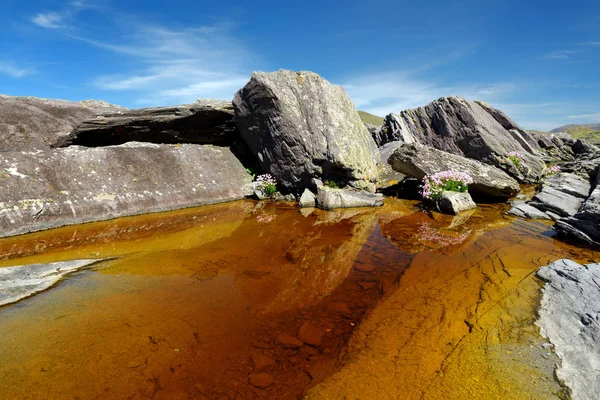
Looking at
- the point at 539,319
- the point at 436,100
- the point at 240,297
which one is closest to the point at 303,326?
the point at 240,297

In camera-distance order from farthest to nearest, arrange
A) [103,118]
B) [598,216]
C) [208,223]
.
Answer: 1. [103,118]
2. [208,223]
3. [598,216]

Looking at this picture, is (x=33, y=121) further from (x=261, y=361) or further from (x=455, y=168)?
(x=455, y=168)

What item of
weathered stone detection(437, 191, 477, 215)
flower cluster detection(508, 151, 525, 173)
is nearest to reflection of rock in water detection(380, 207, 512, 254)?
weathered stone detection(437, 191, 477, 215)

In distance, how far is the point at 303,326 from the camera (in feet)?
15.8

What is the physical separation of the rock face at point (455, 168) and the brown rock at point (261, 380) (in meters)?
14.1

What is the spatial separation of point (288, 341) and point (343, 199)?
10589 mm

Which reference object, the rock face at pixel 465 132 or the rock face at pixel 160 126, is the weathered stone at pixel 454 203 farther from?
the rock face at pixel 160 126

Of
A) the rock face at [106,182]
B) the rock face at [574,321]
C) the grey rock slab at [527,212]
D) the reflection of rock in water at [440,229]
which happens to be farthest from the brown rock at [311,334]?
the rock face at [106,182]

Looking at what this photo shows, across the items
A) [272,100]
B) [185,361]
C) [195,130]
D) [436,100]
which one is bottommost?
[185,361]

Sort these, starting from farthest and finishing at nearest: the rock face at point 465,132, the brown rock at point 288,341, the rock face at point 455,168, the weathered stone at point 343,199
A: the rock face at point 465,132 < the rock face at point 455,168 < the weathered stone at point 343,199 < the brown rock at point 288,341

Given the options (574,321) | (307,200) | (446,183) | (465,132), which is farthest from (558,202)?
(465,132)

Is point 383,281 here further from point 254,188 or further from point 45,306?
point 254,188

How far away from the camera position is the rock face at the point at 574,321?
3432 millimetres

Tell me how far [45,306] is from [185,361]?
337 cm
